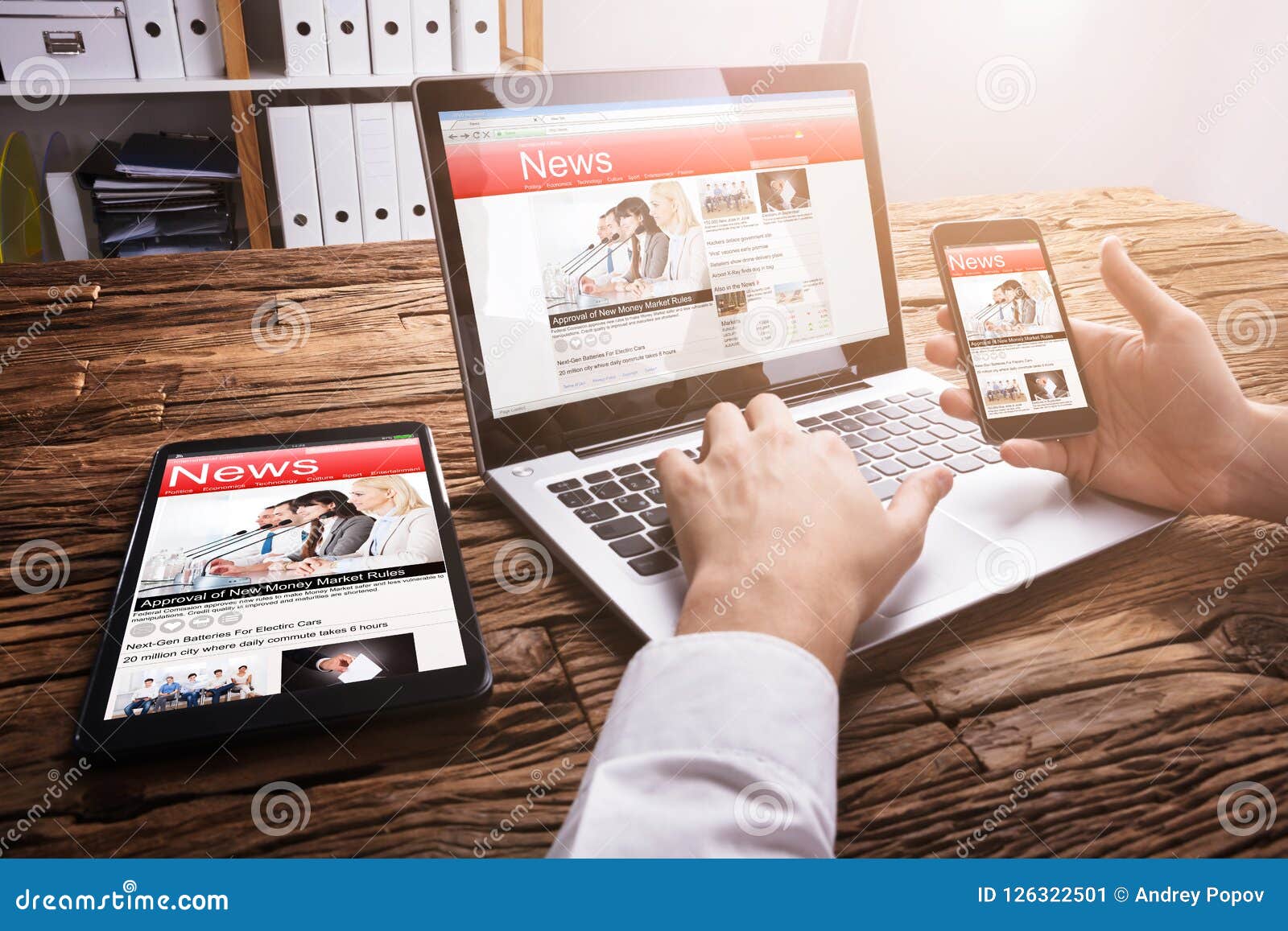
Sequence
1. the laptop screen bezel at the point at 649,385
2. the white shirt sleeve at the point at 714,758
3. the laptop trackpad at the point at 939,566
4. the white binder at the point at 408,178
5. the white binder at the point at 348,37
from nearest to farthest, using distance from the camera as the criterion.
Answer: the white shirt sleeve at the point at 714,758, the laptop trackpad at the point at 939,566, the laptop screen bezel at the point at 649,385, the white binder at the point at 348,37, the white binder at the point at 408,178

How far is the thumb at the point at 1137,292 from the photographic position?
65 cm

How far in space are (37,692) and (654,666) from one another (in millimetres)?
327

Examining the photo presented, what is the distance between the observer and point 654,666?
0.41m

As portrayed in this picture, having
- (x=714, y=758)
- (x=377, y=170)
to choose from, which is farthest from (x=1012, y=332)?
(x=377, y=170)

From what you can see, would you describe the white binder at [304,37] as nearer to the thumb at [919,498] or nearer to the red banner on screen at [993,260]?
the red banner on screen at [993,260]

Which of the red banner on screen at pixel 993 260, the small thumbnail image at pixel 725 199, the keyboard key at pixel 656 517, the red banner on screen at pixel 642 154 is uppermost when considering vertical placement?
the red banner on screen at pixel 642 154

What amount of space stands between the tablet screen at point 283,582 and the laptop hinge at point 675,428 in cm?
12

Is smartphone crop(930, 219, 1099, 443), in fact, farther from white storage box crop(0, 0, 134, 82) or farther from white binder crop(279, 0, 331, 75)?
white storage box crop(0, 0, 134, 82)

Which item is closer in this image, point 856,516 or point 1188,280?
point 856,516

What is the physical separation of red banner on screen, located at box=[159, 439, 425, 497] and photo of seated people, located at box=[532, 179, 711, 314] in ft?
0.52

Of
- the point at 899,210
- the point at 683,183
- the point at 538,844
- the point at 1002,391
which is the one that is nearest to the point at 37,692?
the point at 538,844

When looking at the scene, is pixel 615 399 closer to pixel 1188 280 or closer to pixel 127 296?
pixel 127 296

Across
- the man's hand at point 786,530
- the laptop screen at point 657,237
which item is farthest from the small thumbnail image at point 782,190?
the man's hand at point 786,530

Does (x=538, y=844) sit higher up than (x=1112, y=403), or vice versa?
(x=1112, y=403)
